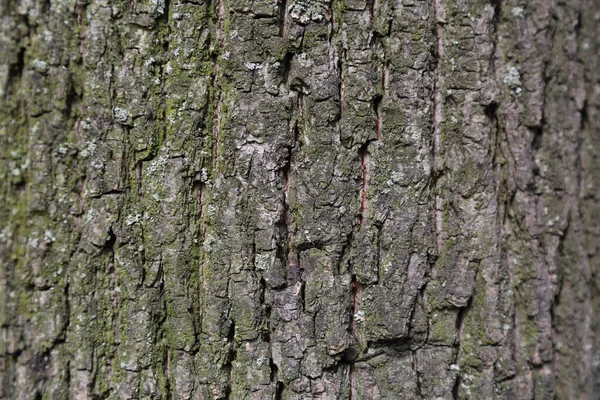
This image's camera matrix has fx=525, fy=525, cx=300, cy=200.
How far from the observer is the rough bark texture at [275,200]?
134cm

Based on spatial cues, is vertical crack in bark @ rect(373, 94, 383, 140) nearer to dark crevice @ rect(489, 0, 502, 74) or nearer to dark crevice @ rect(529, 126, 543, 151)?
dark crevice @ rect(489, 0, 502, 74)

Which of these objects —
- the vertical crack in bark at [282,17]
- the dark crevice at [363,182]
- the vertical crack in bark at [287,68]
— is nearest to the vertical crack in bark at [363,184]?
the dark crevice at [363,182]

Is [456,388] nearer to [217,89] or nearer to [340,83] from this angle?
[340,83]

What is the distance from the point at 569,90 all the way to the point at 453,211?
1.81 ft

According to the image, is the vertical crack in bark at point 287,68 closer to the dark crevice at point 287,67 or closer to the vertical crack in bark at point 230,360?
the dark crevice at point 287,67

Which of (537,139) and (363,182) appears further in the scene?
(537,139)

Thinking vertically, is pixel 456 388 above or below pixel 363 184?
below

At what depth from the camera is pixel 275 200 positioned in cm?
134

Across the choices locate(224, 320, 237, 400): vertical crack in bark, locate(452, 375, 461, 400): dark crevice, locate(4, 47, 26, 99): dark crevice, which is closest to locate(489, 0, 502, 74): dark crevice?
locate(452, 375, 461, 400): dark crevice

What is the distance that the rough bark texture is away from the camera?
4.39 feet

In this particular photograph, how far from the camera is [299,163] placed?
134 centimetres

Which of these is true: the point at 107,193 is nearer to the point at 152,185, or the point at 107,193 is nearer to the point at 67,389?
the point at 152,185

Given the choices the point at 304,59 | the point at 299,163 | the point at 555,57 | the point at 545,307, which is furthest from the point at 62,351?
the point at 555,57

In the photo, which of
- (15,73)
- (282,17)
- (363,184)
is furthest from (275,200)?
(15,73)
